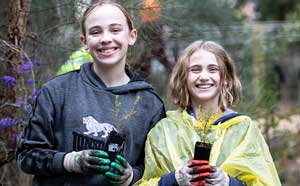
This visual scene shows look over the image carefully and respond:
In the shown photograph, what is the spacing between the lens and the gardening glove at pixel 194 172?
2.97 metres

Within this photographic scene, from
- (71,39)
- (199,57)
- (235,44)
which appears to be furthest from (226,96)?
(235,44)

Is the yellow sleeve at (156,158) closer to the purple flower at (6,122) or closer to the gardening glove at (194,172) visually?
the gardening glove at (194,172)

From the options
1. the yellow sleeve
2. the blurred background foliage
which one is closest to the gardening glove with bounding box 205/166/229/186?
the yellow sleeve

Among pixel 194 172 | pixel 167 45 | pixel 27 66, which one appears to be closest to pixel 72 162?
pixel 194 172

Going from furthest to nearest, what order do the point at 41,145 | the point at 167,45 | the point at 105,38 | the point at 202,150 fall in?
the point at 167,45, the point at 105,38, the point at 41,145, the point at 202,150

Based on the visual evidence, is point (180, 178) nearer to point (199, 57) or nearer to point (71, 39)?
point (199, 57)

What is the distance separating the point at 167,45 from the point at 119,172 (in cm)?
318

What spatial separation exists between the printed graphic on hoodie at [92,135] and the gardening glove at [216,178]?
1.60 ft

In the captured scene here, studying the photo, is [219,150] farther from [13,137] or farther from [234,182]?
[13,137]

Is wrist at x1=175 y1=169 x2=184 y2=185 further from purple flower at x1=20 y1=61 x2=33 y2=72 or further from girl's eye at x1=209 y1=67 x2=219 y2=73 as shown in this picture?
purple flower at x1=20 y1=61 x2=33 y2=72

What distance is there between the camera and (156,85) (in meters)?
5.42

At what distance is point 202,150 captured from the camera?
2969 mm

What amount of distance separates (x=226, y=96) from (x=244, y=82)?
272cm

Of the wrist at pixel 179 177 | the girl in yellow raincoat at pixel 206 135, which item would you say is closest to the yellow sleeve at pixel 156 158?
the girl in yellow raincoat at pixel 206 135
